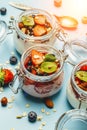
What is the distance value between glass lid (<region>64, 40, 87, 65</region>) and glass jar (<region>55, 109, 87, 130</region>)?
0.20 m

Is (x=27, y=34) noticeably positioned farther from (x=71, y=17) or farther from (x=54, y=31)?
(x=71, y=17)

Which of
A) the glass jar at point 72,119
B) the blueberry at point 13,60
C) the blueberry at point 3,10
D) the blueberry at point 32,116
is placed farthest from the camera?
the blueberry at point 3,10

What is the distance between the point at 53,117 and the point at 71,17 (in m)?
0.35

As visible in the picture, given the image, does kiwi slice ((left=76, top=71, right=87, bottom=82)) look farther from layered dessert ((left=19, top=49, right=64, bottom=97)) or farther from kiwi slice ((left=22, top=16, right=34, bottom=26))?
kiwi slice ((left=22, top=16, right=34, bottom=26))

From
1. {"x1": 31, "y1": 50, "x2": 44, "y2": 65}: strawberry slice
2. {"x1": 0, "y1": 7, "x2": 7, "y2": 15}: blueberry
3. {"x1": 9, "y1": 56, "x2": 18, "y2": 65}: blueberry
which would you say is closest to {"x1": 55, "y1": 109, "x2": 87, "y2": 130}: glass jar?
{"x1": 31, "y1": 50, "x2": 44, "y2": 65}: strawberry slice

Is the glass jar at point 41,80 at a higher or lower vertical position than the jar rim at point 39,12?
lower

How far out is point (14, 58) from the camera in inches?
56.2

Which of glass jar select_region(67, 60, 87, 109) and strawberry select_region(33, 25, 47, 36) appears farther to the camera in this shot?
strawberry select_region(33, 25, 47, 36)

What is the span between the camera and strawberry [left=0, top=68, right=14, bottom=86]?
4.44 feet

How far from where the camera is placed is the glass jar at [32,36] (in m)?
1.38

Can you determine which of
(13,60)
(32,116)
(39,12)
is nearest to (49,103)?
(32,116)

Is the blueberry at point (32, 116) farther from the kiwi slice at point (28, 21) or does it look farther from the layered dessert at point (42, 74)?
the kiwi slice at point (28, 21)

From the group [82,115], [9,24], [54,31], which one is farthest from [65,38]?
[82,115]

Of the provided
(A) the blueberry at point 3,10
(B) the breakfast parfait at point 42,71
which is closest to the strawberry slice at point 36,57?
(B) the breakfast parfait at point 42,71
